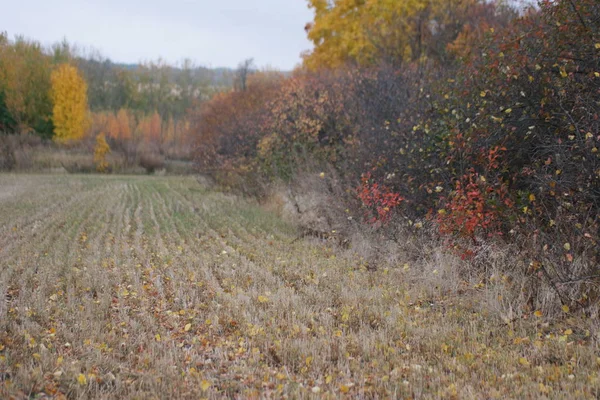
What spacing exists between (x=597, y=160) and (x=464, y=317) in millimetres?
2354

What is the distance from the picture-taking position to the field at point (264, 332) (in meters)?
4.43

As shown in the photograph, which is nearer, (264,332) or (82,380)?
(82,380)

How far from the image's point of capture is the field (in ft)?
14.5

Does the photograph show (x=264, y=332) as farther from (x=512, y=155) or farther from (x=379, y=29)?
(x=379, y=29)

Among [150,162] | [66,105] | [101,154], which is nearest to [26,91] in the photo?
[66,105]

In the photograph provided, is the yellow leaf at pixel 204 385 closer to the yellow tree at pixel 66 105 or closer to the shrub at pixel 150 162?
the shrub at pixel 150 162

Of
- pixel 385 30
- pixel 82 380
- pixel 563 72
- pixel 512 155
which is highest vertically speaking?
pixel 385 30

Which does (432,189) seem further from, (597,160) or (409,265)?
(597,160)

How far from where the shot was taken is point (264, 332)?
5.71 metres

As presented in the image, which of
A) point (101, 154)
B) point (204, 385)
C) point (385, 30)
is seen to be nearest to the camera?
point (204, 385)

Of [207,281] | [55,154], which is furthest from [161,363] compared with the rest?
[55,154]

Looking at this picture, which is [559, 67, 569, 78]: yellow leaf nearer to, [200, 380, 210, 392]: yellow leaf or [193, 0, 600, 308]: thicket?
[193, 0, 600, 308]: thicket

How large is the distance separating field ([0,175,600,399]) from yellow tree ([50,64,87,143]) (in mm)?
47595

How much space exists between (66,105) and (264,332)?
55.0m
